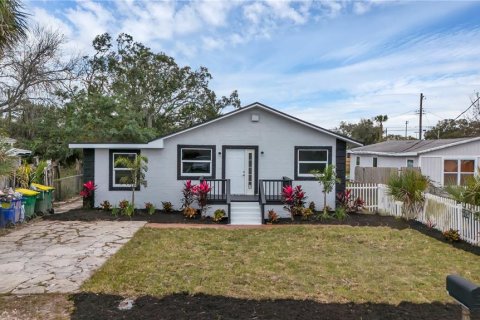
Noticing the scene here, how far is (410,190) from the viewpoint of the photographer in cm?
1082

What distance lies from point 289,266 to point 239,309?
225 cm

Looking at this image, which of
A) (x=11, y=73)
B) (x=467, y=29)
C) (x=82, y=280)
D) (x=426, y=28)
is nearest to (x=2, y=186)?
(x=82, y=280)

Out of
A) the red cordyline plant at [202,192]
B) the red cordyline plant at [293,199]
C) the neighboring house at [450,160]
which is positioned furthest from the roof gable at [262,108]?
the neighboring house at [450,160]

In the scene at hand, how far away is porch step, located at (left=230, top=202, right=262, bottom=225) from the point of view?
1138 centimetres

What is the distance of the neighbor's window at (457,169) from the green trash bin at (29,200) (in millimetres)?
18329

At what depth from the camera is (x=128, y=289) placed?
516 cm

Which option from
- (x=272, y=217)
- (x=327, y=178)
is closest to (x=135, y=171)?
(x=272, y=217)

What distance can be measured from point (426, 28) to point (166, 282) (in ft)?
46.0

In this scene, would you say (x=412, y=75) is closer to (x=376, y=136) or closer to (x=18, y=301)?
A: (x=18, y=301)

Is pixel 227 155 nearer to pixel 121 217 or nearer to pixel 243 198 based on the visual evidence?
pixel 243 198

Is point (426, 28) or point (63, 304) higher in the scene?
point (426, 28)

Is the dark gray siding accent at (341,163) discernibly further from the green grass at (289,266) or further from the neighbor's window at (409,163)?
the neighbor's window at (409,163)

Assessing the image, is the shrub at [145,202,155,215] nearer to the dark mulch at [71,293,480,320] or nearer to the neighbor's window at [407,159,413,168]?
the dark mulch at [71,293,480,320]

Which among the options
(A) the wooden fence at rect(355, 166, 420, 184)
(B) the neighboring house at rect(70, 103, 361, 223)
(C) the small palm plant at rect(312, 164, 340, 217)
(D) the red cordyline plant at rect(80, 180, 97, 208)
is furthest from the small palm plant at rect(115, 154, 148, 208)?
(A) the wooden fence at rect(355, 166, 420, 184)
